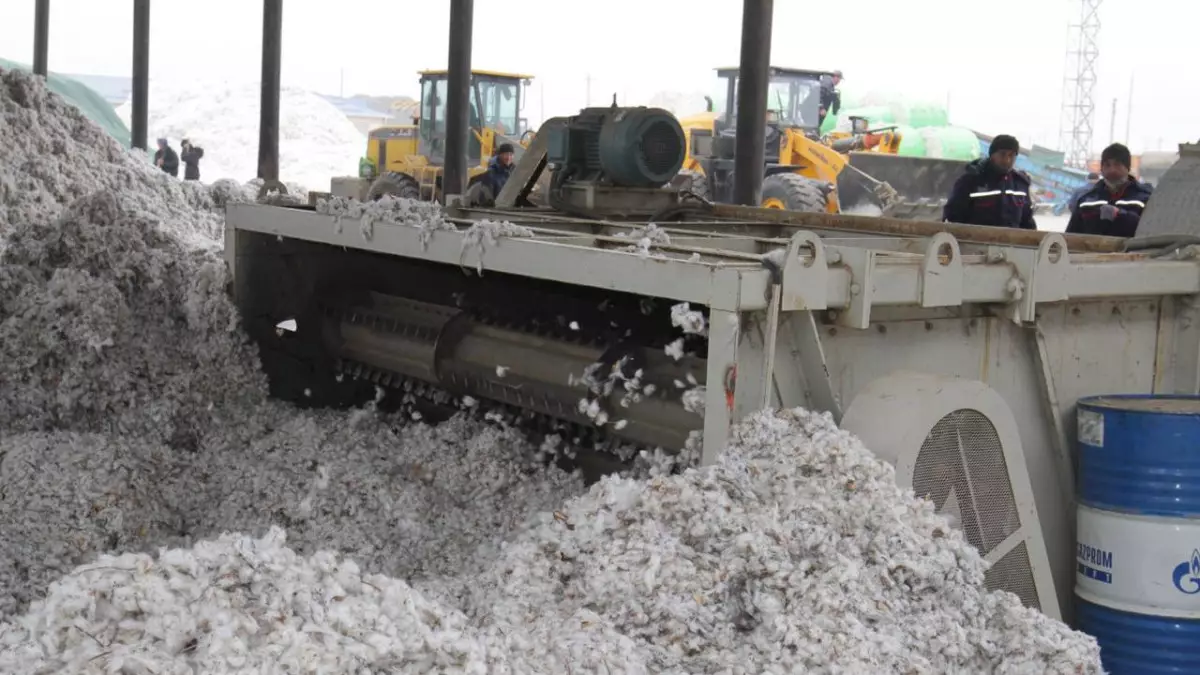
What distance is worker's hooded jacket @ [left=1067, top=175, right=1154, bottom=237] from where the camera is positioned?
556 cm

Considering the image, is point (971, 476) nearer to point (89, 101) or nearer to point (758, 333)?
point (758, 333)

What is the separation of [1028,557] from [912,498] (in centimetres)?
49

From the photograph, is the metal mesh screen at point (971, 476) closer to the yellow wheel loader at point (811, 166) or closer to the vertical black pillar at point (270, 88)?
the yellow wheel loader at point (811, 166)

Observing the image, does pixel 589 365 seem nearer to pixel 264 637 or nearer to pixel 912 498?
pixel 912 498

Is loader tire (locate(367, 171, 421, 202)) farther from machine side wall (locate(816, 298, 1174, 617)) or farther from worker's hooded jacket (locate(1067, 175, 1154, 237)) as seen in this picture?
machine side wall (locate(816, 298, 1174, 617))

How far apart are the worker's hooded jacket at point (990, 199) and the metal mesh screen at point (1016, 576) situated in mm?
3316

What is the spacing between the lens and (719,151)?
1152cm

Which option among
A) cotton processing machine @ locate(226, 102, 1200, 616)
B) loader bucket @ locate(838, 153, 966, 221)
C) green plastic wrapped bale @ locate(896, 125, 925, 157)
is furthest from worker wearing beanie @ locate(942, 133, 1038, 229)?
green plastic wrapped bale @ locate(896, 125, 925, 157)

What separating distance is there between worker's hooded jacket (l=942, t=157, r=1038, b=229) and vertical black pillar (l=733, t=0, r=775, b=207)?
4.75ft

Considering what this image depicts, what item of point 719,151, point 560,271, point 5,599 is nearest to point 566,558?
point 560,271

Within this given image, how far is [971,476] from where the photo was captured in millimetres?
2576

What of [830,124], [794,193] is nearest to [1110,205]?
[794,193]

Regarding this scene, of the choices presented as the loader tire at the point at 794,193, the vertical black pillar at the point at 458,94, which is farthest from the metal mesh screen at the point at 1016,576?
the loader tire at the point at 794,193

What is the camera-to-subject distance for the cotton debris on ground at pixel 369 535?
1854 millimetres
